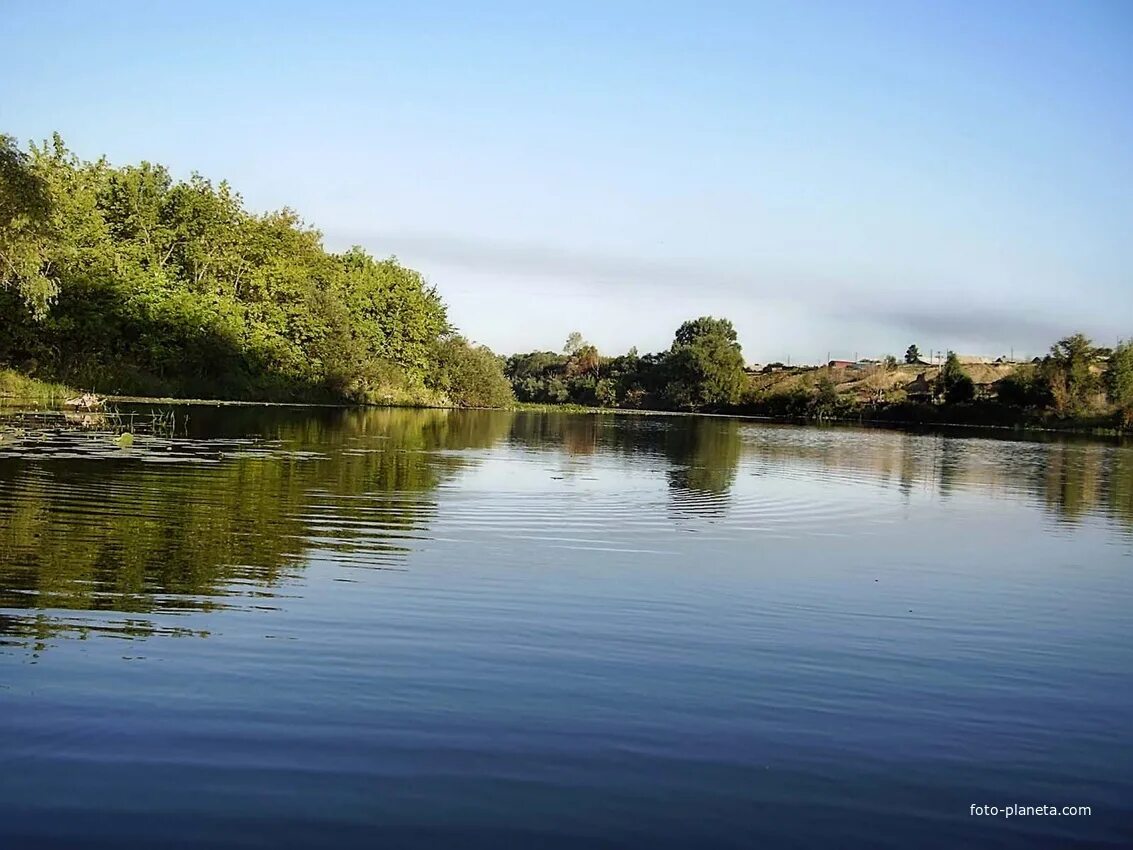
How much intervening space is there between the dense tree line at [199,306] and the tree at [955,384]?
53.3m

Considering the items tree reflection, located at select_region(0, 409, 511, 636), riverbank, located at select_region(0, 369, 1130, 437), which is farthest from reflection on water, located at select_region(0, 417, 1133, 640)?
riverbank, located at select_region(0, 369, 1130, 437)

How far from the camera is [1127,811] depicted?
19.2ft

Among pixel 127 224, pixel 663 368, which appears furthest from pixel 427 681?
pixel 663 368

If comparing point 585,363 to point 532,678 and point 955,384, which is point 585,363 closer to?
point 955,384

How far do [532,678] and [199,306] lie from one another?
63.5 m

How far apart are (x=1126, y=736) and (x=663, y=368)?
5196 inches

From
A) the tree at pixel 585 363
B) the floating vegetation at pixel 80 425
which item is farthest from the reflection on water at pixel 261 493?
the tree at pixel 585 363

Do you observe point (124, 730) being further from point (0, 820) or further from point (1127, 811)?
point (1127, 811)

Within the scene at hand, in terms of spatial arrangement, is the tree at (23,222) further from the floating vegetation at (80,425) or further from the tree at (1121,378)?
the tree at (1121,378)

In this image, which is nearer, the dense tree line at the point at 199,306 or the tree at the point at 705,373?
the dense tree line at the point at 199,306

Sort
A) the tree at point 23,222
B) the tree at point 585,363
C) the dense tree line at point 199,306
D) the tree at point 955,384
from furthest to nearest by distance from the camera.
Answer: the tree at point 585,363
the tree at point 955,384
the dense tree line at point 199,306
the tree at point 23,222

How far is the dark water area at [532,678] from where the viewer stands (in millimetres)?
5395

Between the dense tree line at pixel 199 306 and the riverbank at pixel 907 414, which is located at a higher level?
the dense tree line at pixel 199 306

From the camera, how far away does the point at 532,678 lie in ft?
25.4
